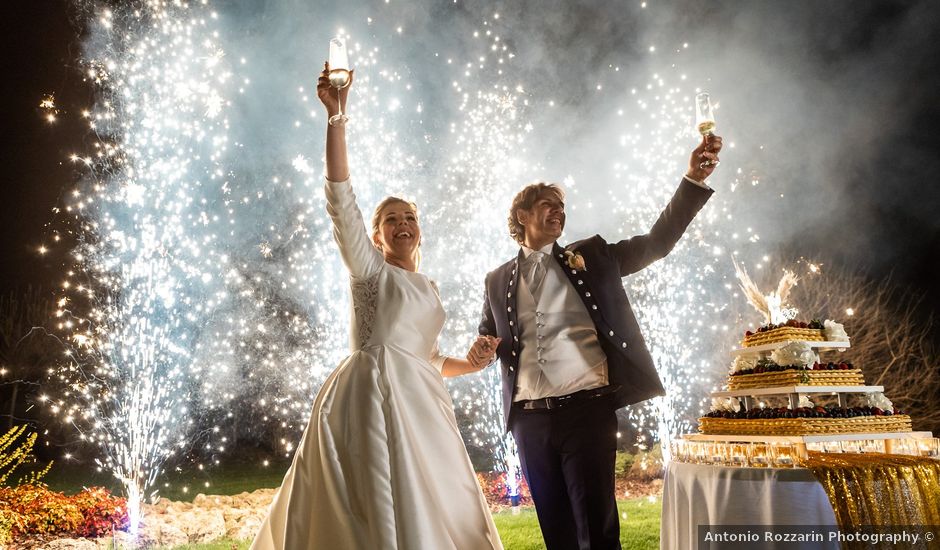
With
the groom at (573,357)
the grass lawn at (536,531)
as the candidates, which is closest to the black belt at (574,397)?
the groom at (573,357)

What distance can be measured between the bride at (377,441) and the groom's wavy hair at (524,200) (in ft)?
2.50

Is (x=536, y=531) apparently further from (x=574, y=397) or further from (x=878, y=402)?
(x=574, y=397)

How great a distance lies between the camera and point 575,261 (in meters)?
2.93

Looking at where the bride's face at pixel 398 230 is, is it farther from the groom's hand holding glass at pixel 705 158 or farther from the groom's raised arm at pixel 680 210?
the groom's hand holding glass at pixel 705 158

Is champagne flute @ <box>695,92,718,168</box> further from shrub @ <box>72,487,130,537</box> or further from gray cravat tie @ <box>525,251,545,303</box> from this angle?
shrub @ <box>72,487,130,537</box>

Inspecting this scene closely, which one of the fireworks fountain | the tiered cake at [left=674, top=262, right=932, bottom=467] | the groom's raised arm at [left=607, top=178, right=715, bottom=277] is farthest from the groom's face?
the fireworks fountain

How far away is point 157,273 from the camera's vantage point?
1064 cm

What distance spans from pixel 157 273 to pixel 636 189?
9.63 m

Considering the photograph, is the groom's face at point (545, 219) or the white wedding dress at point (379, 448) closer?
the white wedding dress at point (379, 448)

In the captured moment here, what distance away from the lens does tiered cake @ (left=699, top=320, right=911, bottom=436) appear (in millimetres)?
2926

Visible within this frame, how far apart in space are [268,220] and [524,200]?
12290mm

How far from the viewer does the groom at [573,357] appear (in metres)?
2.62

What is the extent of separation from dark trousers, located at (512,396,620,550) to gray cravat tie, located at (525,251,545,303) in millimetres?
623

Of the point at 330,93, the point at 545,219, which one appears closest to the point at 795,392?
the point at 545,219
